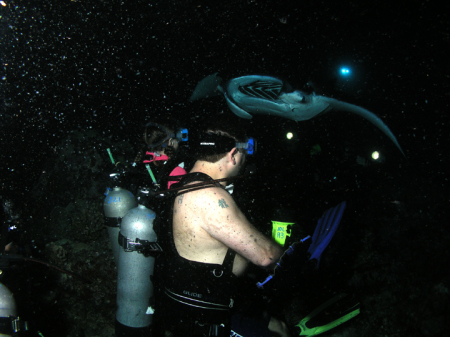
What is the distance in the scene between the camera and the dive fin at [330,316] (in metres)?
2.61

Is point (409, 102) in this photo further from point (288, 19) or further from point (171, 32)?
point (171, 32)

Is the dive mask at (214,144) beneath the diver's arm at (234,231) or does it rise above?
above

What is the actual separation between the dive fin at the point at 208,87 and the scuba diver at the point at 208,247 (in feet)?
13.4

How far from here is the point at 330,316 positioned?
275 cm

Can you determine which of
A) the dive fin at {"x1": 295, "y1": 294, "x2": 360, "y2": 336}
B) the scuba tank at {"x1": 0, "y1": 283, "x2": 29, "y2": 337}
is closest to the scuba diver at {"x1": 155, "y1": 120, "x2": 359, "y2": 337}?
the scuba tank at {"x1": 0, "y1": 283, "x2": 29, "y2": 337}

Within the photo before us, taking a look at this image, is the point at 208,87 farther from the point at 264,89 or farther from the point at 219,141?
the point at 219,141

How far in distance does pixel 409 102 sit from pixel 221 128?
3596 millimetres

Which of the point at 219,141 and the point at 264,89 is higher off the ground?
the point at 219,141

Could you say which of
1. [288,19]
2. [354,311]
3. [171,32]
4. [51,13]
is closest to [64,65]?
[51,13]

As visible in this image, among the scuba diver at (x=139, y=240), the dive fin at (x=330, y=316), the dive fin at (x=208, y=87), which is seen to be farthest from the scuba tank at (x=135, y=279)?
the dive fin at (x=208, y=87)

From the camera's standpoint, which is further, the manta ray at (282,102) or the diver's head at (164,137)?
the manta ray at (282,102)

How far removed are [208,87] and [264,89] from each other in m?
2.32

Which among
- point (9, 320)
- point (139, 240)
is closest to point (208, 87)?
point (139, 240)

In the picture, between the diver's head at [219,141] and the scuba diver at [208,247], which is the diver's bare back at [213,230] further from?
the diver's head at [219,141]
